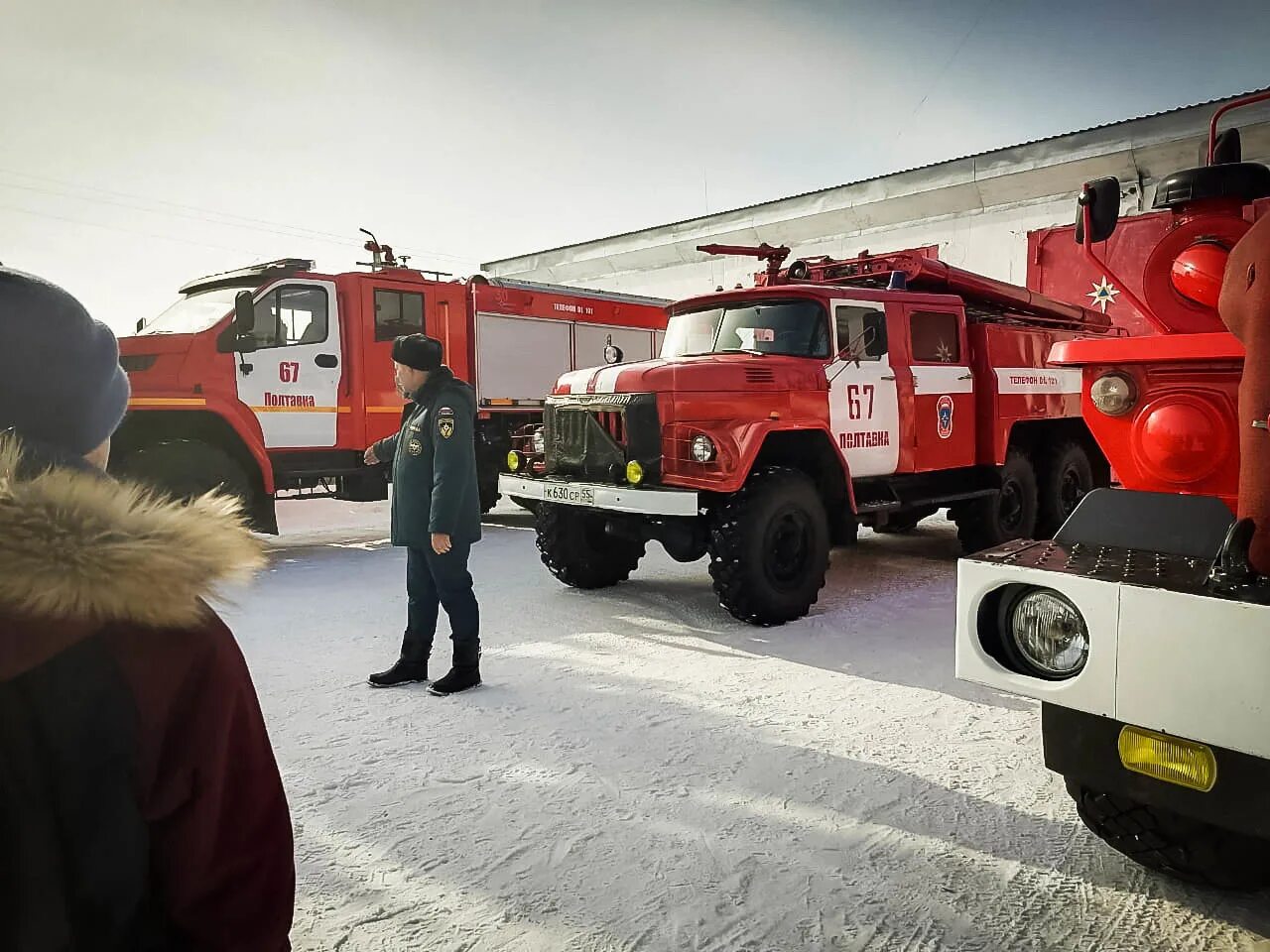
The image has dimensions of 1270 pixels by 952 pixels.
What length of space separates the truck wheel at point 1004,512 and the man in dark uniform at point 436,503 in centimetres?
446

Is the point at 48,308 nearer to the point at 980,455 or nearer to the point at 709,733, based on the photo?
the point at 709,733

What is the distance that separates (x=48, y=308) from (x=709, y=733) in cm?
290

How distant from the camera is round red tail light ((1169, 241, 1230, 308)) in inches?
86.7

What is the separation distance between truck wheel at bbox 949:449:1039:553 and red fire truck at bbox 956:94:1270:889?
457cm

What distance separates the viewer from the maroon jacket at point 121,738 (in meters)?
0.87

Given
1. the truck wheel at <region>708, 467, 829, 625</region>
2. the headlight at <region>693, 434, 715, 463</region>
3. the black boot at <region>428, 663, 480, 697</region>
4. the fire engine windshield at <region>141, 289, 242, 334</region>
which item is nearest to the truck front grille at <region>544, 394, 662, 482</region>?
the headlight at <region>693, 434, 715, 463</region>

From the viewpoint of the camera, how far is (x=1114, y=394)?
2.25m

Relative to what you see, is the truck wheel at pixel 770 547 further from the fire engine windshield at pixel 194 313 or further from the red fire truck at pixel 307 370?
the fire engine windshield at pixel 194 313

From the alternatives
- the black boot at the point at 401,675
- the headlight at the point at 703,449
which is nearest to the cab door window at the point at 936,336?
the headlight at the point at 703,449

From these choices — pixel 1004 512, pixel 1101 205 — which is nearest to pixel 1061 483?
pixel 1004 512

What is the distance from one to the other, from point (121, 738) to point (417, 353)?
3167 millimetres

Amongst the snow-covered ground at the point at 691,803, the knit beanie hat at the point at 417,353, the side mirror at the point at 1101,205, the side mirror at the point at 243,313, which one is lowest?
the snow-covered ground at the point at 691,803

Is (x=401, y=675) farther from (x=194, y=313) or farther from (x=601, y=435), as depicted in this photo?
(x=194, y=313)

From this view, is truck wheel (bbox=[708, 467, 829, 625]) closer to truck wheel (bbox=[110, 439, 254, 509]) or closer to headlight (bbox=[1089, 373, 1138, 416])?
headlight (bbox=[1089, 373, 1138, 416])
